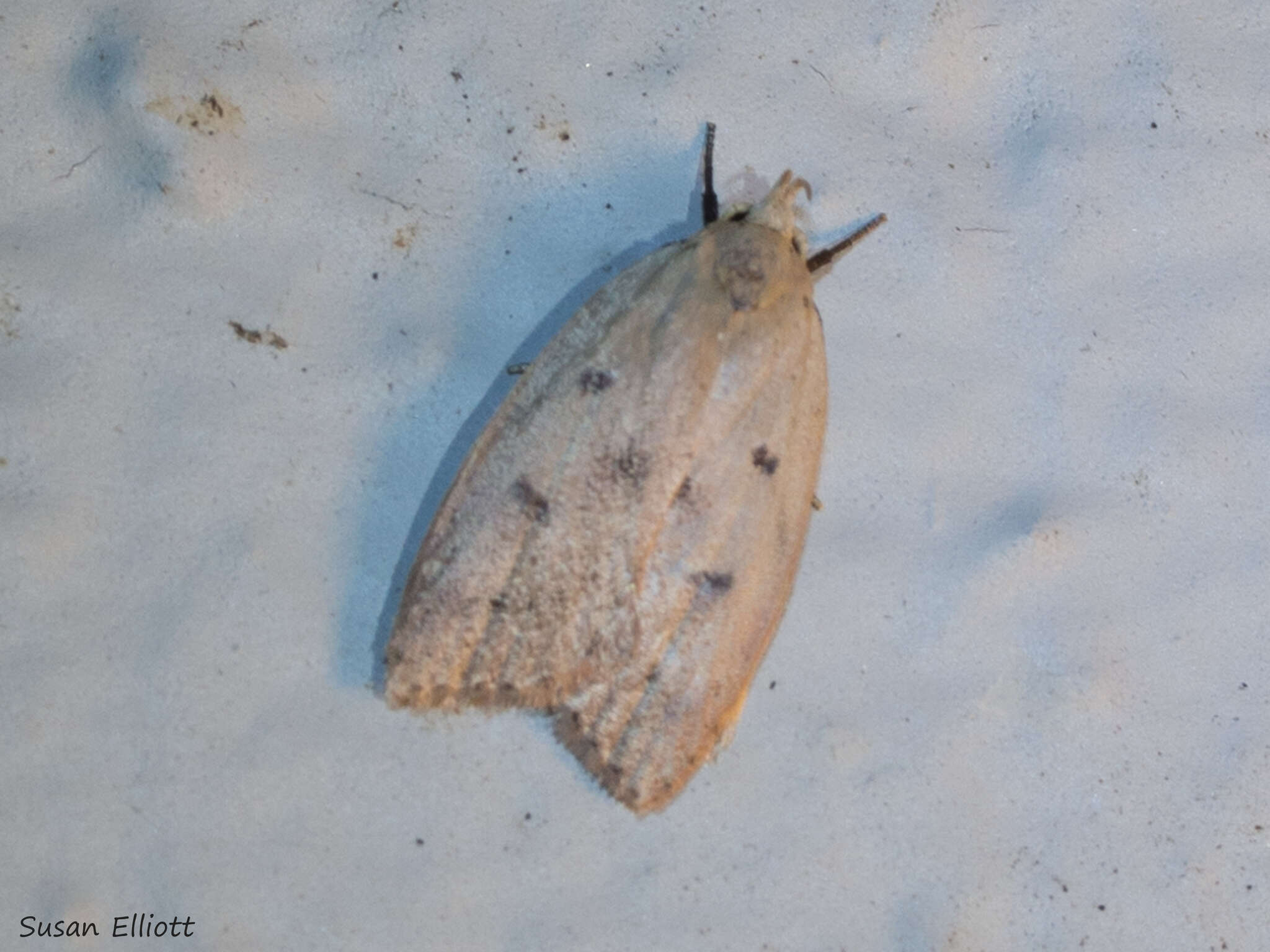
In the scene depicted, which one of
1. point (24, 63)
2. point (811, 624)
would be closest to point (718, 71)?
point (811, 624)

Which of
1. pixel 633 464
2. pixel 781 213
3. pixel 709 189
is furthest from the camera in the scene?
pixel 709 189

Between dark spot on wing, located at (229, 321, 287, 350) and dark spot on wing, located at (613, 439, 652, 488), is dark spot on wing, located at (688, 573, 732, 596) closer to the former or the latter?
dark spot on wing, located at (613, 439, 652, 488)

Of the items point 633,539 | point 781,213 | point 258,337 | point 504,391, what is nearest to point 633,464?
point 633,539

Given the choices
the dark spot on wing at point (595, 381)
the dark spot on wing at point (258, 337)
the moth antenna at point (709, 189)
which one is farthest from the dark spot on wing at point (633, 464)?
the dark spot on wing at point (258, 337)

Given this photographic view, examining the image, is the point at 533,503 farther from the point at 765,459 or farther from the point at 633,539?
the point at 765,459

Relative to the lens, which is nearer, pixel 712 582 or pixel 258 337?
pixel 712 582

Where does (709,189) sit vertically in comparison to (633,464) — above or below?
above
